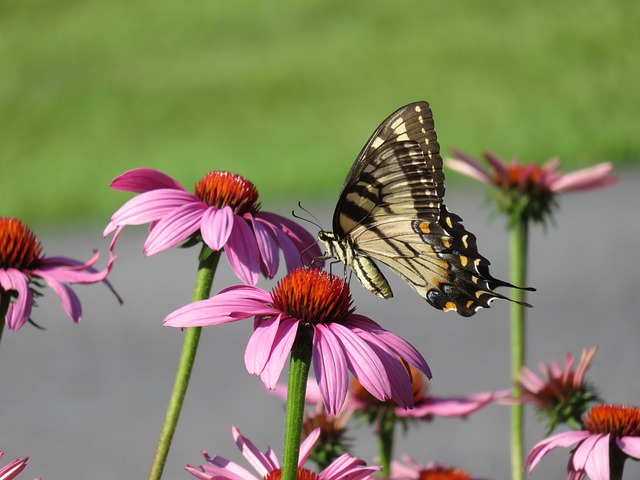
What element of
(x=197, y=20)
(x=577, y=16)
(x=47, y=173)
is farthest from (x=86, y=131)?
(x=577, y=16)

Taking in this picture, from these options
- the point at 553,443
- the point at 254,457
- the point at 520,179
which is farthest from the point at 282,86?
the point at 254,457

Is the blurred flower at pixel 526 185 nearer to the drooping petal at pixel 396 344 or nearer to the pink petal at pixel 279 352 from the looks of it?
the drooping petal at pixel 396 344

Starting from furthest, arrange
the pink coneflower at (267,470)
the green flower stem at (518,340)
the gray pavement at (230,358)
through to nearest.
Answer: the gray pavement at (230,358), the green flower stem at (518,340), the pink coneflower at (267,470)

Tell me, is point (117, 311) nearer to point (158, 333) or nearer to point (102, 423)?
point (158, 333)

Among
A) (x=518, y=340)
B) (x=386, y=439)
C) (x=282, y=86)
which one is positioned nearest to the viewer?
(x=386, y=439)

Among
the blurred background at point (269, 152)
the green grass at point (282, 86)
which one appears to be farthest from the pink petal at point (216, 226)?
the green grass at point (282, 86)

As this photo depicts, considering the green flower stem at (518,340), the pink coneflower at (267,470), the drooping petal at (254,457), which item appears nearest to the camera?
the pink coneflower at (267,470)

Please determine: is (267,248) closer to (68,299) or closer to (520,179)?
(68,299)

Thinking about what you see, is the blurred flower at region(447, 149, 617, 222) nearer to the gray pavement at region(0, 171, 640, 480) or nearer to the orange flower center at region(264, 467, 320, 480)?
the orange flower center at region(264, 467, 320, 480)
